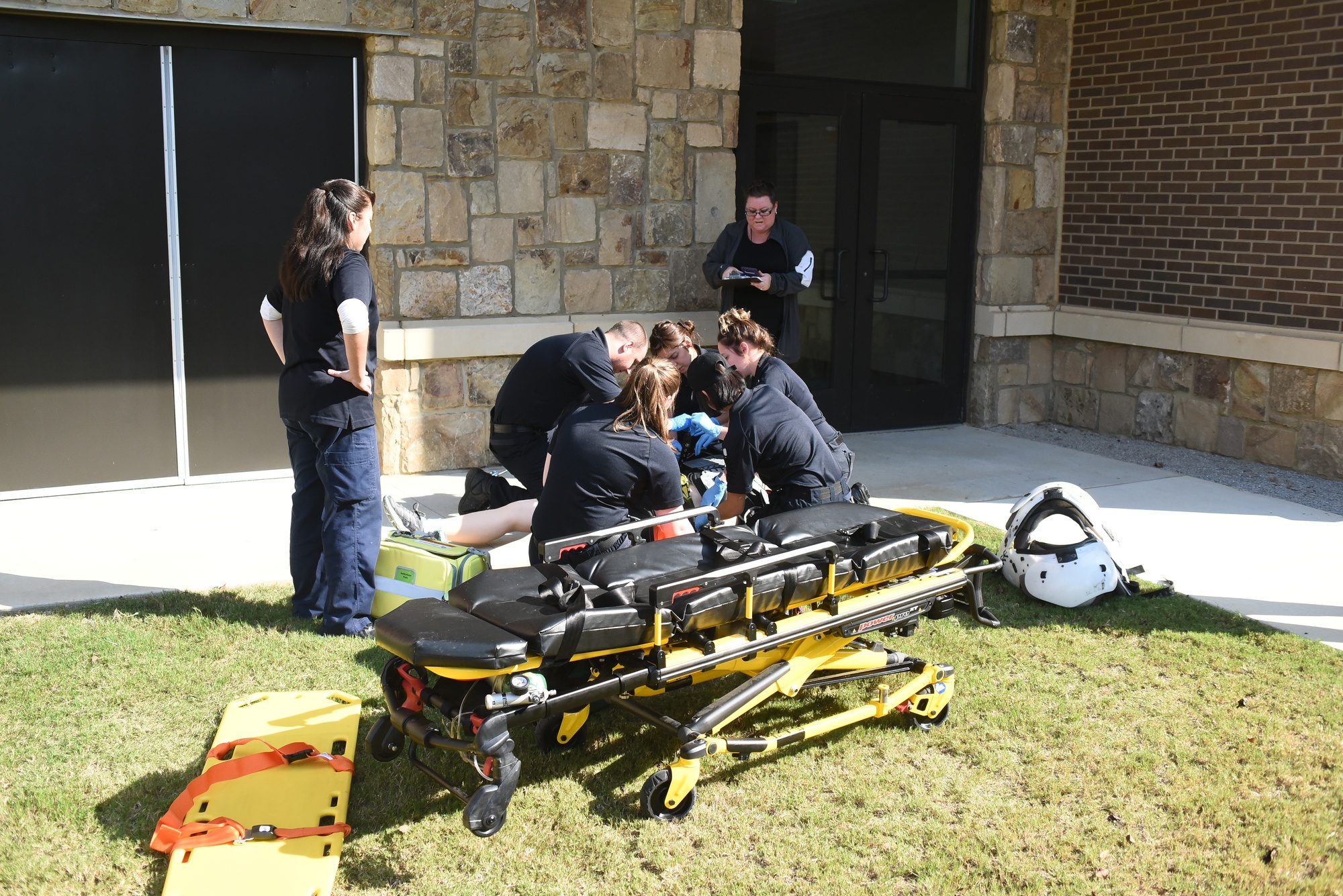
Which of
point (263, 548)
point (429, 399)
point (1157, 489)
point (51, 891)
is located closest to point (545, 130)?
point (429, 399)

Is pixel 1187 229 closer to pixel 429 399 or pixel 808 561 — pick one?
pixel 429 399

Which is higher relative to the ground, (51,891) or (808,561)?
(808,561)

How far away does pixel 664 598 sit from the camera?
354 cm

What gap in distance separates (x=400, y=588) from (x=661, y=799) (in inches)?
73.9

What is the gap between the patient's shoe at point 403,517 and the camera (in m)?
5.65

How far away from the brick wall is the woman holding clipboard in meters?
3.05

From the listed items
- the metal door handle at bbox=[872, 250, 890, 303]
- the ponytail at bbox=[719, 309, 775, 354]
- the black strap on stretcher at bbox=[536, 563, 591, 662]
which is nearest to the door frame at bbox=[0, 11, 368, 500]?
the ponytail at bbox=[719, 309, 775, 354]

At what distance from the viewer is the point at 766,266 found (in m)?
7.69

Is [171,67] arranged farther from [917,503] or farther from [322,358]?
[917,503]

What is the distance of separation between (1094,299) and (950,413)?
1.43 m

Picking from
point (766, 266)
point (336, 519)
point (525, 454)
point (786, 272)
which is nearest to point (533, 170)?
point (766, 266)

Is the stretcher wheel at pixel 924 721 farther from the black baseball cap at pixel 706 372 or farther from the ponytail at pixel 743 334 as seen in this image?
the ponytail at pixel 743 334

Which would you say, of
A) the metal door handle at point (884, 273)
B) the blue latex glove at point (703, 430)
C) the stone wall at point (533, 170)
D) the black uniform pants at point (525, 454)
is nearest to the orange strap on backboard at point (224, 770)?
the black uniform pants at point (525, 454)

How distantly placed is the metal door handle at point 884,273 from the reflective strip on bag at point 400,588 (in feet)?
17.4
